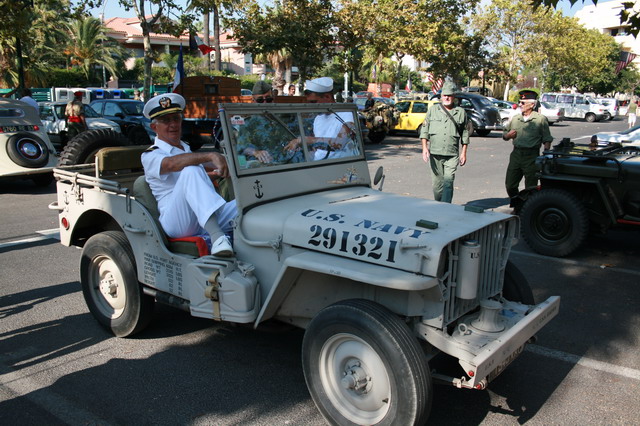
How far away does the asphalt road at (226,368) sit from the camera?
10.9 ft

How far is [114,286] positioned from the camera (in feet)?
14.2

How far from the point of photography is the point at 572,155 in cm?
659

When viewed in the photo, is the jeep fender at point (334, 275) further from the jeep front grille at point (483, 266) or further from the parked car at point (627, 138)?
the parked car at point (627, 138)

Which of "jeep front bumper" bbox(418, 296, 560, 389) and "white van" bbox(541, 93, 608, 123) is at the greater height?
"white van" bbox(541, 93, 608, 123)

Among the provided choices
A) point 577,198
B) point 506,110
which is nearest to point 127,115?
point 577,198

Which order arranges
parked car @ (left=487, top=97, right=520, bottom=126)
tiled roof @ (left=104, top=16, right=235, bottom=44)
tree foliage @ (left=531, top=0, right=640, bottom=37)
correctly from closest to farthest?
1. tree foliage @ (left=531, top=0, right=640, bottom=37)
2. parked car @ (left=487, top=97, right=520, bottom=126)
3. tiled roof @ (left=104, top=16, right=235, bottom=44)

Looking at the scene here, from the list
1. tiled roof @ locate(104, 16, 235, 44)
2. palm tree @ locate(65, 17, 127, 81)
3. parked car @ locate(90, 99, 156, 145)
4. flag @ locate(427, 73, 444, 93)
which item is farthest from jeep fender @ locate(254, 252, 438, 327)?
tiled roof @ locate(104, 16, 235, 44)

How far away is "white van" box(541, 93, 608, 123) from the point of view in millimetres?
34094

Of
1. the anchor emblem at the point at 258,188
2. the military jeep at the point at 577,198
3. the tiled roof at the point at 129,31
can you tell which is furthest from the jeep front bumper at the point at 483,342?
the tiled roof at the point at 129,31

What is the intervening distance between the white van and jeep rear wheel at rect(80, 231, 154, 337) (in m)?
34.7

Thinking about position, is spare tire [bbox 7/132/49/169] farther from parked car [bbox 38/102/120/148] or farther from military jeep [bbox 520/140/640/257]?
military jeep [bbox 520/140/640/257]

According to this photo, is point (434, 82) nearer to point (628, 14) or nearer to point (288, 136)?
point (628, 14)

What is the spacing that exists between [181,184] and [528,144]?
541cm

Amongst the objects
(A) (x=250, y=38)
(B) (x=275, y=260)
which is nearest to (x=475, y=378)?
(B) (x=275, y=260)
